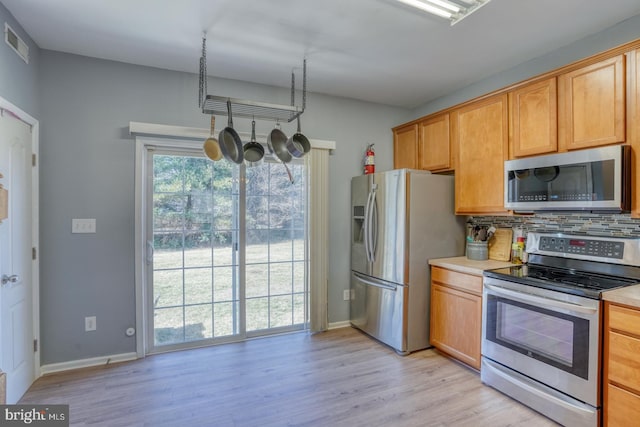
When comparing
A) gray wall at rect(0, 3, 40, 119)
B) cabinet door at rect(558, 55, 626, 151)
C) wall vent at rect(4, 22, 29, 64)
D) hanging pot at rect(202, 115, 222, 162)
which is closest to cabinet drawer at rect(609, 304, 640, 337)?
cabinet door at rect(558, 55, 626, 151)

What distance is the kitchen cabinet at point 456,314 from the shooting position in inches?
101

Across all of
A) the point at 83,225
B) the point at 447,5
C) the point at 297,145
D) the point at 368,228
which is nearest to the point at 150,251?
the point at 83,225

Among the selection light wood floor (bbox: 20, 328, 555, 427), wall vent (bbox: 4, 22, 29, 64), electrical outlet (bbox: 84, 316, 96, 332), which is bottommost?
light wood floor (bbox: 20, 328, 555, 427)

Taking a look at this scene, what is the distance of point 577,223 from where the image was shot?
246 centimetres

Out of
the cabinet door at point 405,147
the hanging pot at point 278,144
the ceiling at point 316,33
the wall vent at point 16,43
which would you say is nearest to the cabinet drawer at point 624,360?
the ceiling at point 316,33

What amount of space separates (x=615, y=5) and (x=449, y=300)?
229 cm

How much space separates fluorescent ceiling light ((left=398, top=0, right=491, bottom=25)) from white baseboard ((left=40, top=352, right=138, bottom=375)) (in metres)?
3.39

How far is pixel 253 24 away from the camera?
220 cm

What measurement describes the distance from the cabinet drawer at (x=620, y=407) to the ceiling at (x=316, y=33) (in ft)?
7.35

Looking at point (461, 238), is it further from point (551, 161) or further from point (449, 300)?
point (551, 161)

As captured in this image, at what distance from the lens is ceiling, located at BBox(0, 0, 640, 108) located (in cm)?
202

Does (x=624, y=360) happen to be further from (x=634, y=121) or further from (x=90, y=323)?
(x=90, y=323)

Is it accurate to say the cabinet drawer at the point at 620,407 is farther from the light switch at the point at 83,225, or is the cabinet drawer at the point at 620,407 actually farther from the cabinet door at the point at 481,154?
the light switch at the point at 83,225

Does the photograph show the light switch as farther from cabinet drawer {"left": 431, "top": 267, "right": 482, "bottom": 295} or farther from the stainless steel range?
the stainless steel range
